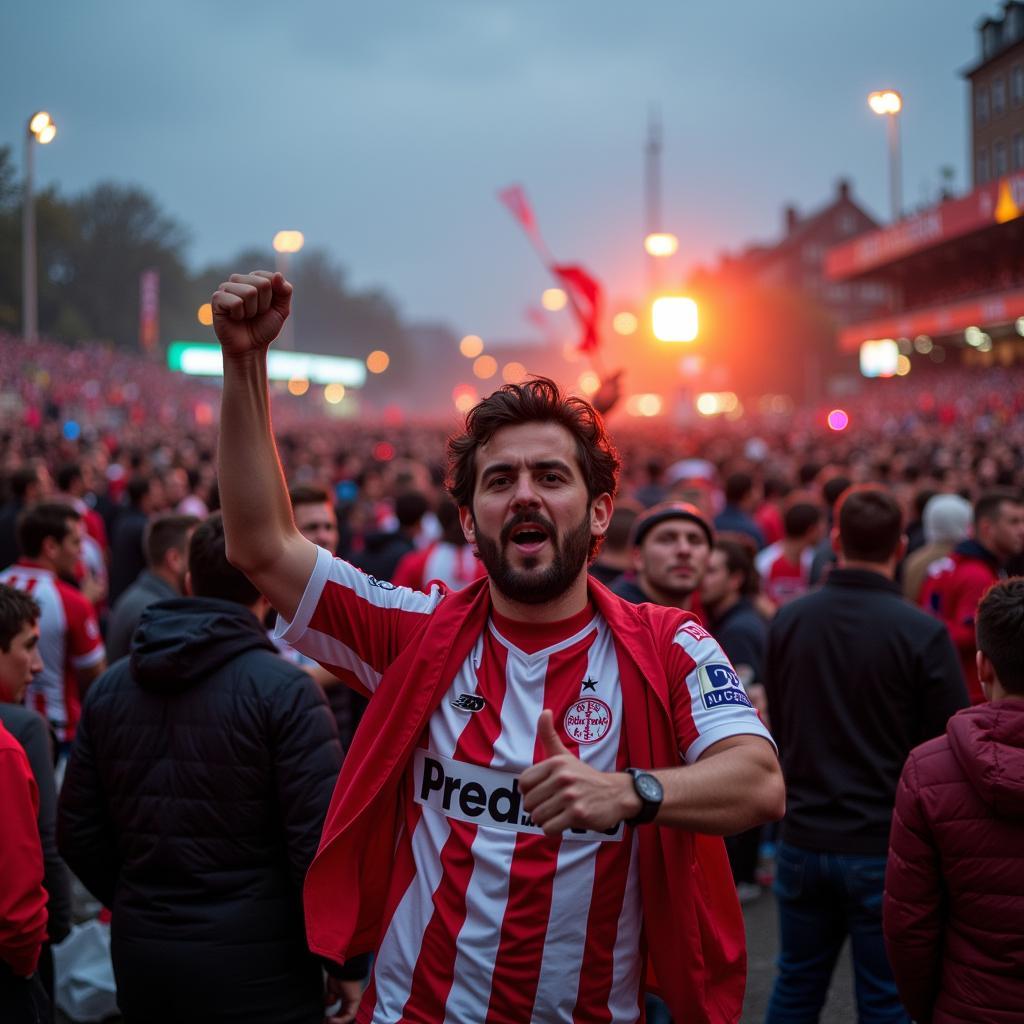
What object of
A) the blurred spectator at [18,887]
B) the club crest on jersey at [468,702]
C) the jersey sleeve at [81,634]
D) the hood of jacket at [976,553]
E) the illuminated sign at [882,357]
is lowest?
the blurred spectator at [18,887]

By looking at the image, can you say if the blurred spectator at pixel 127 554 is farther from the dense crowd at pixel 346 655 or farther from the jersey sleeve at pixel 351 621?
the jersey sleeve at pixel 351 621

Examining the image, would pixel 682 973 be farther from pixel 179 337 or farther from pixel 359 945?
pixel 179 337

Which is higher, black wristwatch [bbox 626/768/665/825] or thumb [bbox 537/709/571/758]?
thumb [bbox 537/709/571/758]

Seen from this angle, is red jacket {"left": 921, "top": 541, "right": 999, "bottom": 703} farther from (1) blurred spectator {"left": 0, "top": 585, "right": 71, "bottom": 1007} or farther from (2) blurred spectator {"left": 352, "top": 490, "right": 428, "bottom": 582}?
(1) blurred spectator {"left": 0, "top": 585, "right": 71, "bottom": 1007}

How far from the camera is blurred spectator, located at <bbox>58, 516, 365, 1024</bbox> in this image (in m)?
3.14

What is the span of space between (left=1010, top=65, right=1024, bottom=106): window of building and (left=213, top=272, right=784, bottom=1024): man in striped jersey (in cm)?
1904

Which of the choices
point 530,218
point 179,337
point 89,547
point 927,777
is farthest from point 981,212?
point 179,337

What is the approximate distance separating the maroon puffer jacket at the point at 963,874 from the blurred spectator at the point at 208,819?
1.57 m

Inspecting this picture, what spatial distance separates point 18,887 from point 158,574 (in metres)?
2.59

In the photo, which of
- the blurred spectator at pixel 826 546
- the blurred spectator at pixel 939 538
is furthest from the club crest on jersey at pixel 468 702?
the blurred spectator at pixel 939 538

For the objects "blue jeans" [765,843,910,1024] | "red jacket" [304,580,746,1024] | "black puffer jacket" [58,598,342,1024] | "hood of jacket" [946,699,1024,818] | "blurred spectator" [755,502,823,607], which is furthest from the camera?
"blurred spectator" [755,502,823,607]

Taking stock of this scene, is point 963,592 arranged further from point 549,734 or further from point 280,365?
point 280,365

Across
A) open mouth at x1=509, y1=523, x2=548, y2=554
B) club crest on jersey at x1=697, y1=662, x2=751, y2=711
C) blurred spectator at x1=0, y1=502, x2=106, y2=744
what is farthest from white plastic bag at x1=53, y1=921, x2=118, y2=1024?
club crest on jersey at x1=697, y1=662, x2=751, y2=711

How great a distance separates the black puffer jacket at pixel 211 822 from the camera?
314 centimetres
